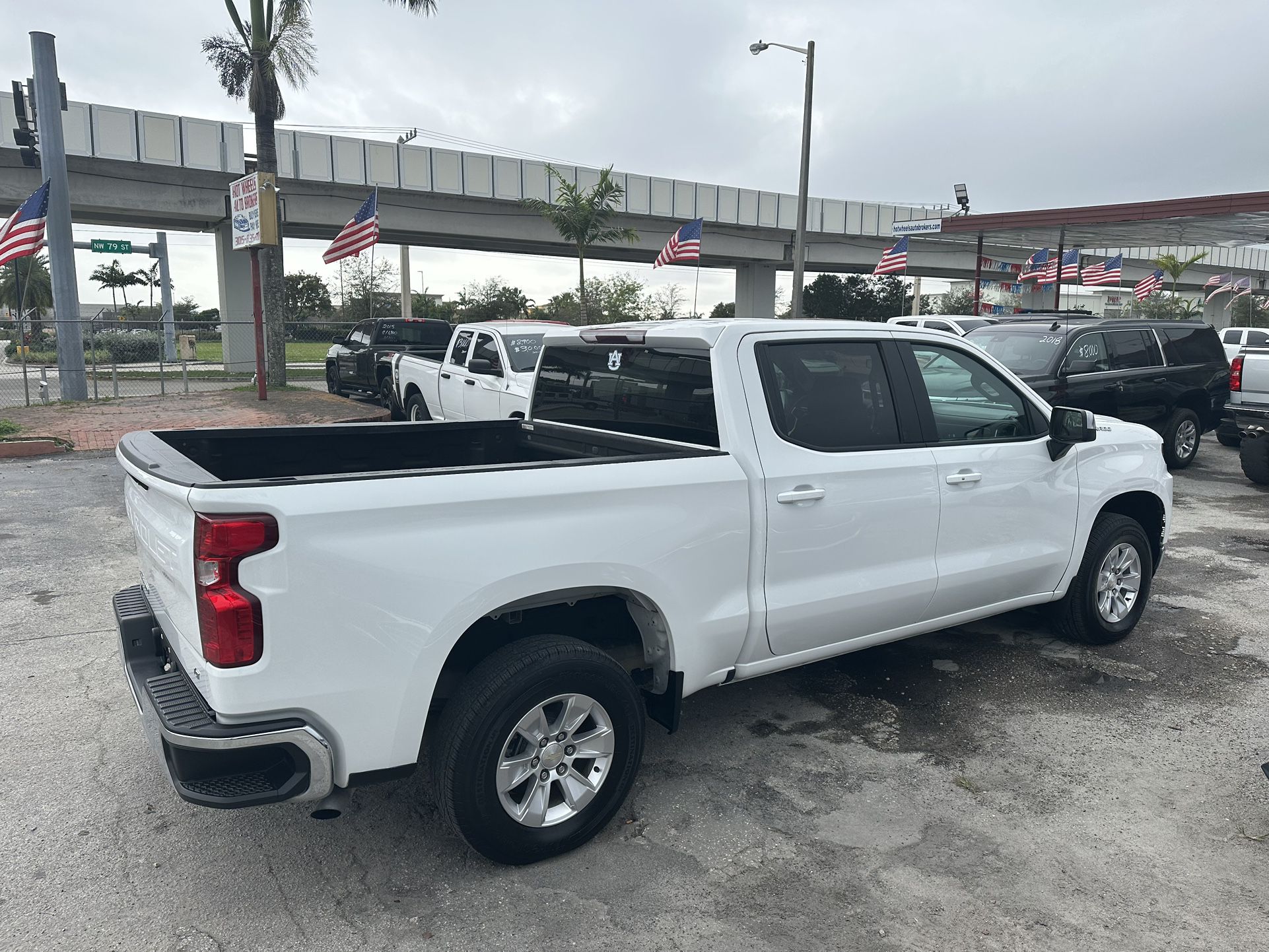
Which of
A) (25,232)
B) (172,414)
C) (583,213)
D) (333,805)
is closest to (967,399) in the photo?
(333,805)

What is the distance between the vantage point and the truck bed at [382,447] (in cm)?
381

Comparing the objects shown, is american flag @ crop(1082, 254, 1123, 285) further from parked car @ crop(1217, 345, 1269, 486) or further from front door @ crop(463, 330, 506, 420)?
front door @ crop(463, 330, 506, 420)

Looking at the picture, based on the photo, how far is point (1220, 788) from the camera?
3.82 m

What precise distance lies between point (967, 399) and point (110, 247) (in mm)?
33678

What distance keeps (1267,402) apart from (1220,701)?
898cm

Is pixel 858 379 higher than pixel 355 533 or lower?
higher

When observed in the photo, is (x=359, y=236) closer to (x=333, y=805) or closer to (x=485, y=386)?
(x=485, y=386)

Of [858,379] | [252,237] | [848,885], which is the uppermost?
[252,237]

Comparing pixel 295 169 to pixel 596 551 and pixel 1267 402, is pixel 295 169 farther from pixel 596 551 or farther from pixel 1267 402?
pixel 596 551

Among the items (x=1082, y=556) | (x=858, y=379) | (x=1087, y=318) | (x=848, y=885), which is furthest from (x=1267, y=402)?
(x=848, y=885)

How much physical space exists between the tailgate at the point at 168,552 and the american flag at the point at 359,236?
1749 cm

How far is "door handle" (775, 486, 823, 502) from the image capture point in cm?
367

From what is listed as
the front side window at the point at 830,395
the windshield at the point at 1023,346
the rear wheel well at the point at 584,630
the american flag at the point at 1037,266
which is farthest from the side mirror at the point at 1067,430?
the american flag at the point at 1037,266

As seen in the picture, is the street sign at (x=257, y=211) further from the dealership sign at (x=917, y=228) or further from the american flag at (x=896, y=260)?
the dealership sign at (x=917, y=228)
